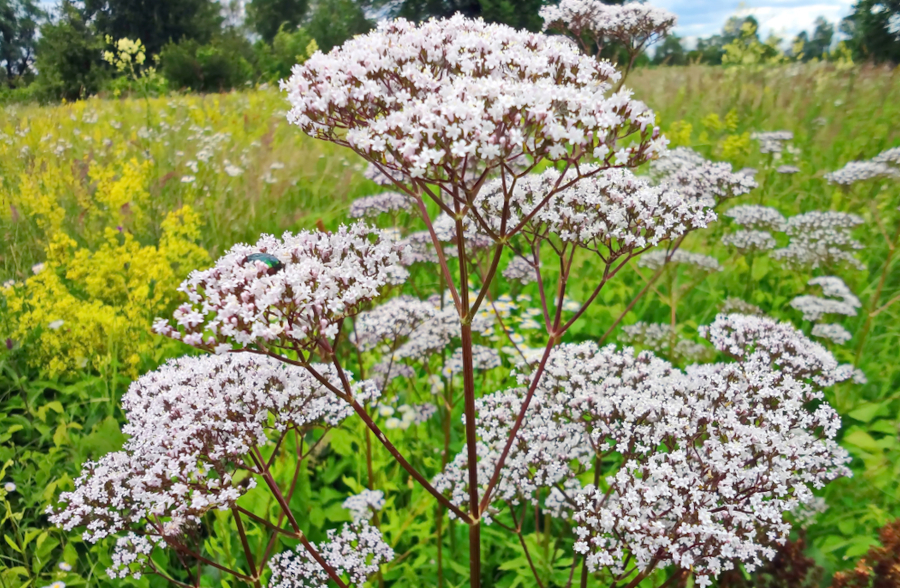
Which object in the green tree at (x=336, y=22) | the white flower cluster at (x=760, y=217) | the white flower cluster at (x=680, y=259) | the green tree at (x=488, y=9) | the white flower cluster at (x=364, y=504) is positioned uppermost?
the green tree at (x=336, y=22)

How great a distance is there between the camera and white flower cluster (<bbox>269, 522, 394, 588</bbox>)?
9.05 feet

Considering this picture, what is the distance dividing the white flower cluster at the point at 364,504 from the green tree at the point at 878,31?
56.5ft

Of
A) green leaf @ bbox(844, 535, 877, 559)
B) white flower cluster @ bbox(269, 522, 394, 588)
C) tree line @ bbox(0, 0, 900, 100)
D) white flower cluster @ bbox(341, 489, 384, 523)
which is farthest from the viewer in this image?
tree line @ bbox(0, 0, 900, 100)

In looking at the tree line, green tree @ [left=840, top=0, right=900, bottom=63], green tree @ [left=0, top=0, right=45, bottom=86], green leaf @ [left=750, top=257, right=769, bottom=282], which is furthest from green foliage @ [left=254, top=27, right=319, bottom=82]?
green leaf @ [left=750, top=257, right=769, bottom=282]

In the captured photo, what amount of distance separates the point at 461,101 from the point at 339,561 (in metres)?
2.34

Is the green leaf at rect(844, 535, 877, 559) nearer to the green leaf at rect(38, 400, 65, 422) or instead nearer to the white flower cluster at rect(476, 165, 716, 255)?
the white flower cluster at rect(476, 165, 716, 255)

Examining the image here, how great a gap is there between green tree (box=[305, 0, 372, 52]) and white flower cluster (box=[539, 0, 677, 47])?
51978mm

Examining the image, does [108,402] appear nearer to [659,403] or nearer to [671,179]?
[659,403]

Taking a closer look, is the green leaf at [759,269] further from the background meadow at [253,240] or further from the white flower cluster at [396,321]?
the white flower cluster at [396,321]

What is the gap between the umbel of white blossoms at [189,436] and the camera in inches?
88.7

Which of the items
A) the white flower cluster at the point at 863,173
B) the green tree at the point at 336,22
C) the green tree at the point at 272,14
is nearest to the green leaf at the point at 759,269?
the white flower cluster at the point at 863,173

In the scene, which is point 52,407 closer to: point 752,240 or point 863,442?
point 863,442

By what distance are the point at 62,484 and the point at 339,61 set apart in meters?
3.32

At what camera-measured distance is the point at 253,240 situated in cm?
684
